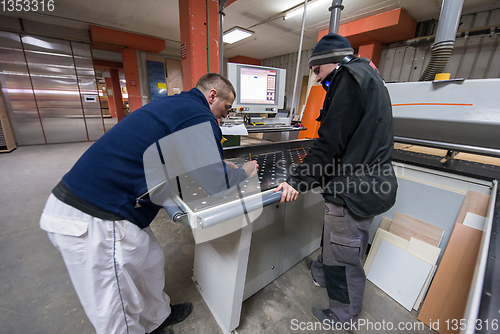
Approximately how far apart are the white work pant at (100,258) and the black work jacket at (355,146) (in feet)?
2.65

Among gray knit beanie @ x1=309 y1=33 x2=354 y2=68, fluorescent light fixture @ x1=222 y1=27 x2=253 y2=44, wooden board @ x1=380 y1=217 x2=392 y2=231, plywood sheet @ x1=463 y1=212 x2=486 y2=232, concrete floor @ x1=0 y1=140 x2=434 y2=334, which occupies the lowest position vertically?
concrete floor @ x1=0 y1=140 x2=434 y2=334

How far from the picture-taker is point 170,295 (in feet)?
4.83

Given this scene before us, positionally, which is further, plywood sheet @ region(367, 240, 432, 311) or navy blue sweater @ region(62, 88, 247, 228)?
plywood sheet @ region(367, 240, 432, 311)

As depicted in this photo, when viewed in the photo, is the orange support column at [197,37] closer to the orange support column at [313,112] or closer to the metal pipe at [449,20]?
the orange support column at [313,112]

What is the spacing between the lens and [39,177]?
3303 mm

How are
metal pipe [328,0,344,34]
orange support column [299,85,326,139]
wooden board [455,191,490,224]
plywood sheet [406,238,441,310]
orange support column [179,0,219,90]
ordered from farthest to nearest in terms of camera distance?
orange support column [179,0,219,90], orange support column [299,85,326,139], metal pipe [328,0,344,34], plywood sheet [406,238,441,310], wooden board [455,191,490,224]

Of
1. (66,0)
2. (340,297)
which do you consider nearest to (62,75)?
(66,0)

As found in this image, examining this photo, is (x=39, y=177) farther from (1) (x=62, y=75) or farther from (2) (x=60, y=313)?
(1) (x=62, y=75)

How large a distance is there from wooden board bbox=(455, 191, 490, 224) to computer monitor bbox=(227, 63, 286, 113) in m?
1.60

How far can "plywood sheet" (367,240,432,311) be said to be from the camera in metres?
1.44

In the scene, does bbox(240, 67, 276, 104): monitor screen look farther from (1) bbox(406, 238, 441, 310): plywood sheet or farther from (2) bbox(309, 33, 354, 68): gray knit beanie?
(1) bbox(406, 238, 441, 310): plywood sheet

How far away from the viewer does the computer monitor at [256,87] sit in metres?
1.72

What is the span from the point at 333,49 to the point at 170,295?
6.26 ft

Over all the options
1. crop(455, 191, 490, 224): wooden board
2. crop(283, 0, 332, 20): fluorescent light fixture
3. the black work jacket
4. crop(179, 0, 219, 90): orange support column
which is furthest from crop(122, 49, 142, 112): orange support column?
crop(455, 191, 490, 224): wooden board
